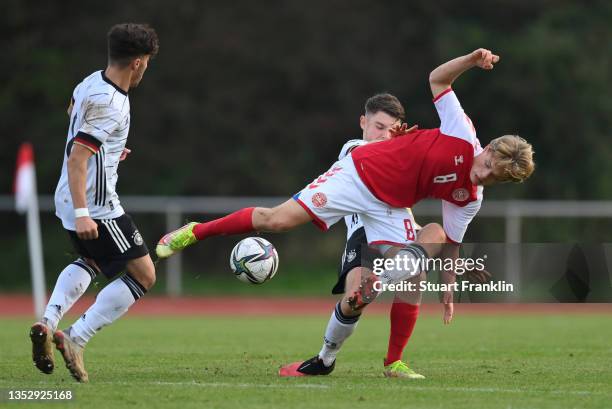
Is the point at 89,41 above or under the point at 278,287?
above

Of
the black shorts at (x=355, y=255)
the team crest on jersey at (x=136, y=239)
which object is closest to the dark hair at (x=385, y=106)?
the black shorts at (x=355, y=255)

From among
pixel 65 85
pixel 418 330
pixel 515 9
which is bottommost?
pixel 418 330

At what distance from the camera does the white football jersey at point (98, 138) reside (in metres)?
7.20

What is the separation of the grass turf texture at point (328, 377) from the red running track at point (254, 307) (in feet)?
16.8

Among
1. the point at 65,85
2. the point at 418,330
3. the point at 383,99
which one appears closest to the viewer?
the point at 383,99

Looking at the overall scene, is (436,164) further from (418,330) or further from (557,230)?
(557,230)

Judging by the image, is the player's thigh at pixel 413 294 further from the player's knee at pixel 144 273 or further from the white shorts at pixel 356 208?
the player's knee at pixel 144 273

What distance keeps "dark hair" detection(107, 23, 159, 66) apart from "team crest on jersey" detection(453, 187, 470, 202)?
2.32 m

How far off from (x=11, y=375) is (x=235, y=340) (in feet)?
15.0

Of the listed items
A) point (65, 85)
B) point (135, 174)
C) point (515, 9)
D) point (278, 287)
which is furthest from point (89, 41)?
point (515, 9)

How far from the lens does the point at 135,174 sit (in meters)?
26.0

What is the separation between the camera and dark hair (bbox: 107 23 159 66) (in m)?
7.37

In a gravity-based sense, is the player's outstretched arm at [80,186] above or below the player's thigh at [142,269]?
above

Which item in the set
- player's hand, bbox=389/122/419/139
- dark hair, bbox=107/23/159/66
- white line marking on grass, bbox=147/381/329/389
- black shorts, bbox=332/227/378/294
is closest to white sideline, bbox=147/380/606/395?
white line marking on grass, bbox=147/381/329/389
